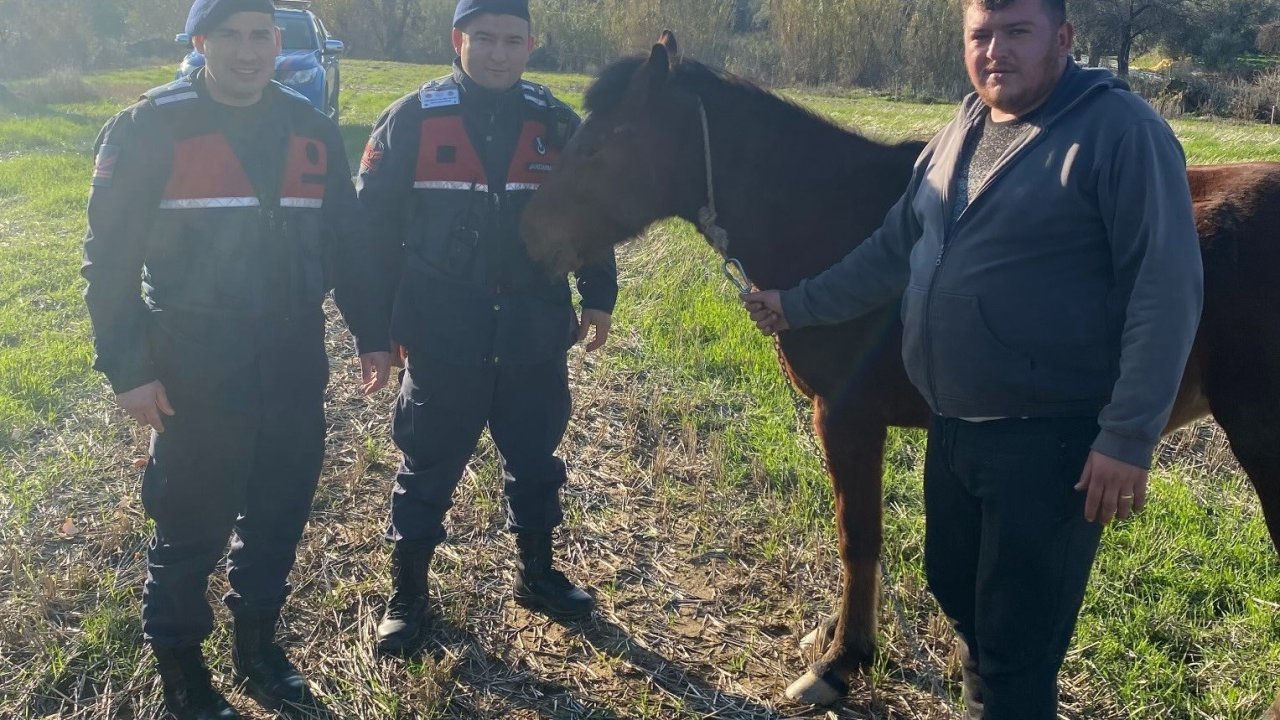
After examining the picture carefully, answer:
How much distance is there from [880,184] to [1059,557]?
4.88ft

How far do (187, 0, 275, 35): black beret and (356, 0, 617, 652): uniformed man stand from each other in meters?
0.54

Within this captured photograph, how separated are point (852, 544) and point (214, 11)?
2700 millimetres

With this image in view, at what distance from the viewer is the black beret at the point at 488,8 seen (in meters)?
2.79

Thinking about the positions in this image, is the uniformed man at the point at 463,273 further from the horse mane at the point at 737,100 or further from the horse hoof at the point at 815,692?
the horse hoof at the point at 815,692

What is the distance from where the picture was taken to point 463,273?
9.74 feet

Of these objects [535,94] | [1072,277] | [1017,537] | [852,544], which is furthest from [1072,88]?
[535,94]

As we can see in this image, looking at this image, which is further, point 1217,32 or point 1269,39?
point 1217,32

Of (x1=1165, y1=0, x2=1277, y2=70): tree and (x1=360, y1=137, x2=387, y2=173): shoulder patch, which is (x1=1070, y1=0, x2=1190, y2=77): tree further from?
(x1=360, y1=137, x2=387, y2=173): shoulder patch

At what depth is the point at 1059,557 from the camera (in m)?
1.87

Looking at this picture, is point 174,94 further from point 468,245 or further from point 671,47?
point 671,47

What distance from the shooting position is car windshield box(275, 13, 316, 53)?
507 inches

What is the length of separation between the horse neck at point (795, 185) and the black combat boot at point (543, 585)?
1.47 meters

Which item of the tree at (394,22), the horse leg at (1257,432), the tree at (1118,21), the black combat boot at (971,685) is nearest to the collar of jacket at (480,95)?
the black combat boot at (971,685)

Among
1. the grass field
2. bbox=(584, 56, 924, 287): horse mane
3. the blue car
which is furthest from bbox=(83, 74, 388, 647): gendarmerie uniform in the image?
the blue car
